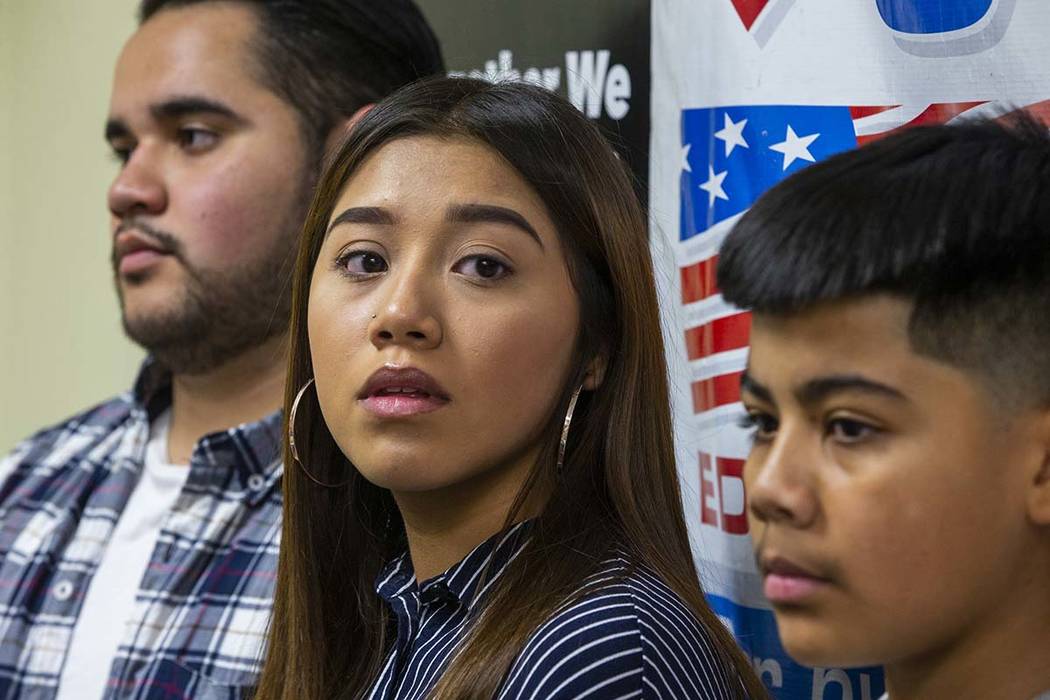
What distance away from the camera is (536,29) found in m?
1.79

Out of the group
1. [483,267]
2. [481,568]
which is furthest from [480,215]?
[481,568]

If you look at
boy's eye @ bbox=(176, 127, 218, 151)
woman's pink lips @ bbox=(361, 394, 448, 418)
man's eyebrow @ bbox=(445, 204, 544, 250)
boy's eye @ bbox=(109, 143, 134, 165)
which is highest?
boy's eye @ bbox=(109, 143, 134, 165)

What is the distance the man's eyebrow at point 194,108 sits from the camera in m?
1.86

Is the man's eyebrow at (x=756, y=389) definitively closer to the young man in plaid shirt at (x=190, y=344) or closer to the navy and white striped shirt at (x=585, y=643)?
the navy and white striped shirt at (x=585, y=643)

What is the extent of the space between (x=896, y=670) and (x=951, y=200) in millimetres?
284

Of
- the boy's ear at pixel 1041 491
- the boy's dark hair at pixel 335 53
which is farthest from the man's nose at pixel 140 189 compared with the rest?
the boy's ear at pixel 1041 491

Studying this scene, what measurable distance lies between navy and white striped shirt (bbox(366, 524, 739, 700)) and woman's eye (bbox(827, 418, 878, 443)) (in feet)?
0.89

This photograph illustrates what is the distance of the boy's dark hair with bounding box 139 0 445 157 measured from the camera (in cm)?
190

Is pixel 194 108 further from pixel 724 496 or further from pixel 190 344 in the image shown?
pixel 724 496

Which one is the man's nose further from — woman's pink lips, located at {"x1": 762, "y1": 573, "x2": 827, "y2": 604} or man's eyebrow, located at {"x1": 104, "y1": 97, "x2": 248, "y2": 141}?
woman's pink lips, located at {"x1": 762, "y1": 573, "x2": 827, "y2": 604}

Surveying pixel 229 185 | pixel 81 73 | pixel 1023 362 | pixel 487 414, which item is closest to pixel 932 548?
pixel 1023 362

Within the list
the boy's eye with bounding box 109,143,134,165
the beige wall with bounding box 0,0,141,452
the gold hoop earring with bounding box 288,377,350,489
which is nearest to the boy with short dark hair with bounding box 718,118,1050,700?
the gold hoop earring with bounding box 288,377,350,489

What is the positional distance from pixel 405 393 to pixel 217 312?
76 cm

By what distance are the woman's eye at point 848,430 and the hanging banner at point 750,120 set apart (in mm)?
481
